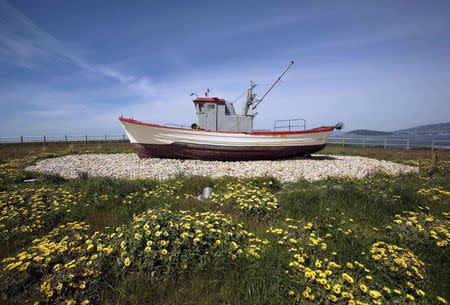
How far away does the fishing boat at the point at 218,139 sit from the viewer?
44.6 ft

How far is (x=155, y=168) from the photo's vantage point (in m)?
11.7

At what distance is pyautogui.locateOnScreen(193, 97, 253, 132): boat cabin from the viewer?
15.3 meters

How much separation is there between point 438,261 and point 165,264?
4280mm

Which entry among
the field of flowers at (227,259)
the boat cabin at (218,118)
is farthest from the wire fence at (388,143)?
the field of flowers at (227,259)

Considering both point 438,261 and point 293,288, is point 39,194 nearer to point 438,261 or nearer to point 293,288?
point 293,288

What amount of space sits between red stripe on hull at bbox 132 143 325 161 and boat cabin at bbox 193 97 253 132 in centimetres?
222

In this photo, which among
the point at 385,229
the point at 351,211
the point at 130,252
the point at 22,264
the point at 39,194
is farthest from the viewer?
the point at 39,194

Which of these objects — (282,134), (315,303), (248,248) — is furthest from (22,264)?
(282,134)

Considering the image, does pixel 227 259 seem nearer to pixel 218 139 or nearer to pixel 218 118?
pixel 218 139

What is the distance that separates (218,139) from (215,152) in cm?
93

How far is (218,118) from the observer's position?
15.4m

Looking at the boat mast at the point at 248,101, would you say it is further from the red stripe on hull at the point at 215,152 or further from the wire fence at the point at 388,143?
the wire fence at the point at 388,143

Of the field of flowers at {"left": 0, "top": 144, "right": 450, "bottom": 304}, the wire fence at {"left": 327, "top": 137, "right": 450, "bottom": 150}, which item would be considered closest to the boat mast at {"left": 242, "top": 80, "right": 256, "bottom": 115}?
the field of flowers at {"left": 0, "top": 144, "right": 450, "bottom": 304}

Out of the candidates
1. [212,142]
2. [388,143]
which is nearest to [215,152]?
[212,142]
